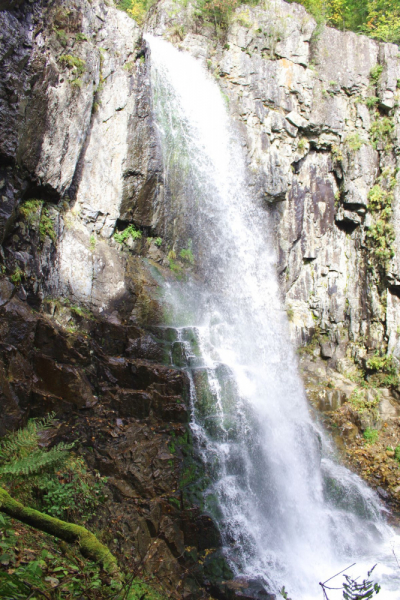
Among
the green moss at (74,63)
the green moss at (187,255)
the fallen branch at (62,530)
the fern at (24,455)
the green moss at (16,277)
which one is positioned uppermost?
the green moss at (74,63)

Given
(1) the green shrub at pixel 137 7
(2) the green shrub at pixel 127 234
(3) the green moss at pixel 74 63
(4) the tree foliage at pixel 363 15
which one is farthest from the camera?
(1) the green shrub at pixel 137 7

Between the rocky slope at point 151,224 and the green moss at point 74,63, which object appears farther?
the green moss at point 74,63

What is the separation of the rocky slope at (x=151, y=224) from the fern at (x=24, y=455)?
21.8 inches

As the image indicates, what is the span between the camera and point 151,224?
11.0m

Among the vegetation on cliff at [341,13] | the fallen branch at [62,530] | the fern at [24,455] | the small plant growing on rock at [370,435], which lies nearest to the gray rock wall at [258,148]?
the vegetation on cliff at [341,13]

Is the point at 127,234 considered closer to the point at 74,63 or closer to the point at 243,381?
the point at 74,63

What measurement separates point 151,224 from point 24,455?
716 cm

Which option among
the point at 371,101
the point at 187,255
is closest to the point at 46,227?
the point at 187,255

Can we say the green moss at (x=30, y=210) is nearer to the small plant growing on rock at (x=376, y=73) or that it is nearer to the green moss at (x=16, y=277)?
the green moss at (x=16, y=277)

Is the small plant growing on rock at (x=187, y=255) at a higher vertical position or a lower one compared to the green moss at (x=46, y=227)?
higher

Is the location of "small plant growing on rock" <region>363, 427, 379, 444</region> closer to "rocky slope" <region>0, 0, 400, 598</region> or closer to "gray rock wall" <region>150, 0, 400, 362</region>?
"rocky slope" <region>0, 0, 400, 598</region>

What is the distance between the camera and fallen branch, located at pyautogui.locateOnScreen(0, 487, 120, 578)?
9.69 ft

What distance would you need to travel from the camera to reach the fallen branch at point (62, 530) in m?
2.95

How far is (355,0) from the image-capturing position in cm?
1786
